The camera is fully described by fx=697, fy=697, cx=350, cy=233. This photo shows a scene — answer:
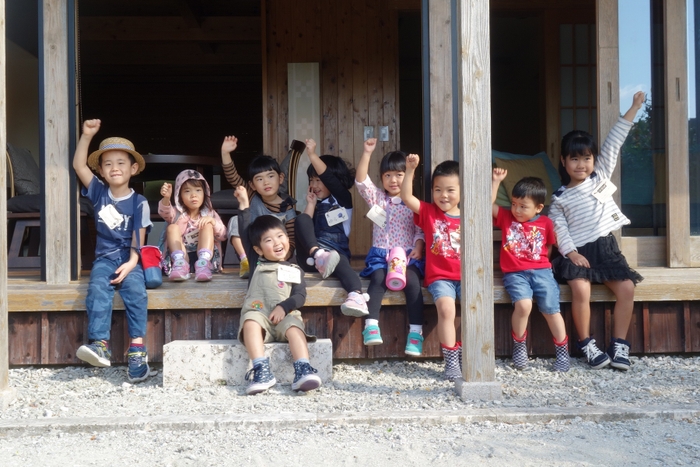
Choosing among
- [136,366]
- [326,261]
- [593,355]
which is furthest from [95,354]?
[593,355]

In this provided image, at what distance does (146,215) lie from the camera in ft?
11.8

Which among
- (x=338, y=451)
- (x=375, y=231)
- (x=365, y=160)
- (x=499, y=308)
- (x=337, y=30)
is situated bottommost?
(x=338, y=451)

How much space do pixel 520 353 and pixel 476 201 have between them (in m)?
1.01

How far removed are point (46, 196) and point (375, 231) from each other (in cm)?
172

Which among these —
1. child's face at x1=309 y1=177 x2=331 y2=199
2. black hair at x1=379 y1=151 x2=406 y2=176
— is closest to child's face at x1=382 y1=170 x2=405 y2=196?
black hair at x1=379 y1=151 x2=406 y2=176

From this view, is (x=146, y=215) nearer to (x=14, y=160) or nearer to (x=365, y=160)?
(x=365, y=160)

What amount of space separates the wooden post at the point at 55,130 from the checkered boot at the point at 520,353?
2382mm

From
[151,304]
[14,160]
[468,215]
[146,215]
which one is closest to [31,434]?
[151,304]

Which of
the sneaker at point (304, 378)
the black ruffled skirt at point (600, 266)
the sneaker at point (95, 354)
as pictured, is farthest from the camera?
the black ruffled skirt at point (600, 266)

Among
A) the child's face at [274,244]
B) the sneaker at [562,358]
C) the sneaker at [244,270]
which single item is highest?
the child's face at [274,244]

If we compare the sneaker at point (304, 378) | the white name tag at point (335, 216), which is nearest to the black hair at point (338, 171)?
the white name tag at point (335, 216)

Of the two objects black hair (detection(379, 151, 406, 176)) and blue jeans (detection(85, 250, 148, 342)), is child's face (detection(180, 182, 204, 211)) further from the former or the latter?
black hair (detection(379, 151, 406, 176))

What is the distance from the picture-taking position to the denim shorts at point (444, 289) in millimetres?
3387

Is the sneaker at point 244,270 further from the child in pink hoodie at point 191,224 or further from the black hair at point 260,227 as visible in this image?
the black hair at point 260,227
